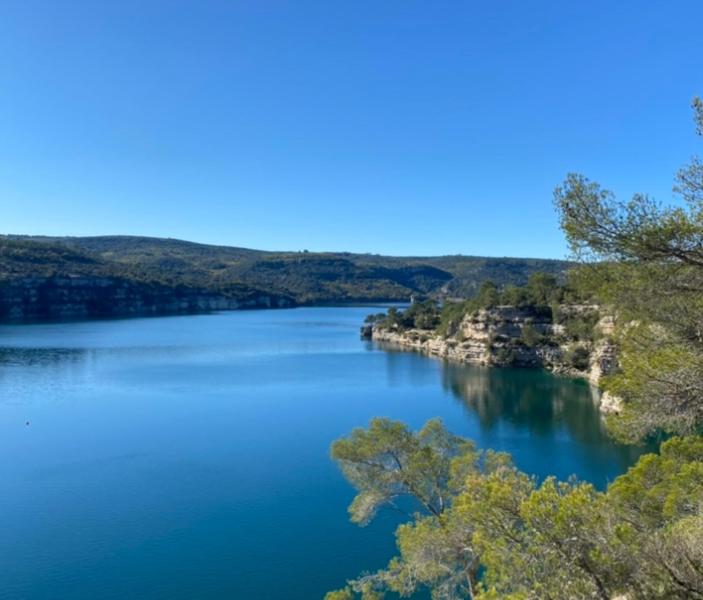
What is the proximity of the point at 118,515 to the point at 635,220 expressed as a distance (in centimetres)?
1880

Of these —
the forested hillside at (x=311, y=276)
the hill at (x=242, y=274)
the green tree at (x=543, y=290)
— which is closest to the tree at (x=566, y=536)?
the green tree at (x=543, y=290)

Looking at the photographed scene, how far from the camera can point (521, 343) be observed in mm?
56250

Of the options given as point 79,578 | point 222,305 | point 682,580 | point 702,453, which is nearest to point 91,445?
point 79,578

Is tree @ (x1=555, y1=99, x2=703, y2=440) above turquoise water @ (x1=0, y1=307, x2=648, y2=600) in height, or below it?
above

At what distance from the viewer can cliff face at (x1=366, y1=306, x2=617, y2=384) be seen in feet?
165

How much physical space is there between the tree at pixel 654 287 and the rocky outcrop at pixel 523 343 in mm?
40308

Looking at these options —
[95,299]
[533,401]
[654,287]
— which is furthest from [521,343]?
[95,299]

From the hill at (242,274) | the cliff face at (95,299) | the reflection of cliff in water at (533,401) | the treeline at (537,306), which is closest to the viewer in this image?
the reflection of cliff in water at (533,401)

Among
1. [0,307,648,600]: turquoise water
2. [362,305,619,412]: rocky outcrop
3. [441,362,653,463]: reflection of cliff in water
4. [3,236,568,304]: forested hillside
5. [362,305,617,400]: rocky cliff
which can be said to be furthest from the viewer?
[3,236,568,304]: forested hillside

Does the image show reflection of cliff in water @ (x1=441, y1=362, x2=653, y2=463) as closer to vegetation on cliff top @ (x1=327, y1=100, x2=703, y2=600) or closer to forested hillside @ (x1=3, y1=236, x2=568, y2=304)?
vegetation on cliff top @ (x1=327, y1=100, x2=703, y2=600)

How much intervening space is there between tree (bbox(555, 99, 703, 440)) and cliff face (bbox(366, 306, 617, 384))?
4092 cm

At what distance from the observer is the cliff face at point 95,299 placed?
336 ft

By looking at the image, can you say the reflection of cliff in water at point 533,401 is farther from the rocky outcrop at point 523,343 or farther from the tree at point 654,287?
the tree at point 654,287

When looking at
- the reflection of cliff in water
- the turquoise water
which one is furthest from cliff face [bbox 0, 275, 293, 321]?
the reflection of cliff in water
